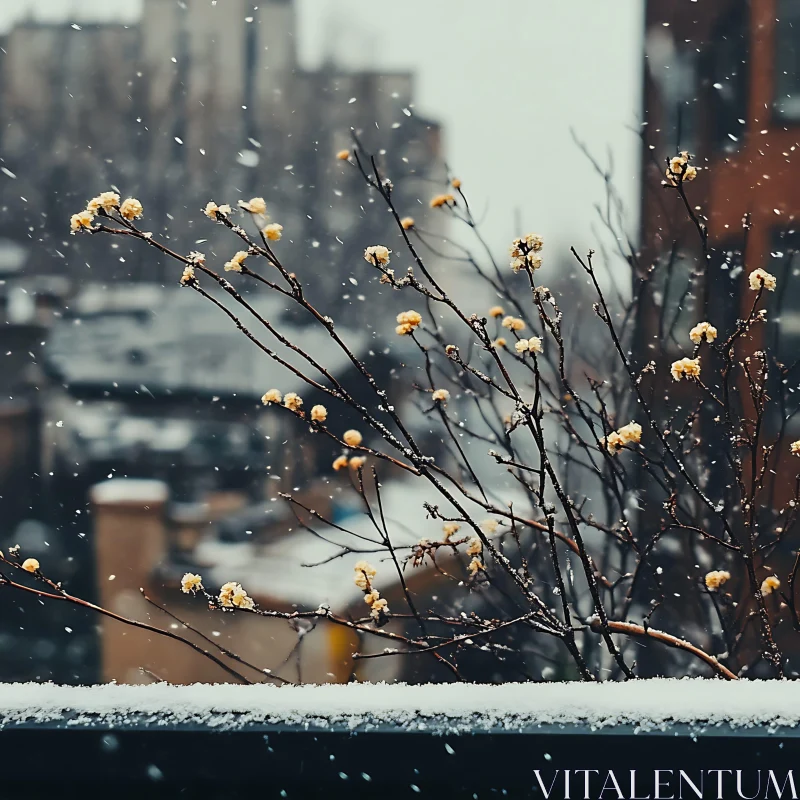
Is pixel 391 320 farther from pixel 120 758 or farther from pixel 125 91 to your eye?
pixel 120 758

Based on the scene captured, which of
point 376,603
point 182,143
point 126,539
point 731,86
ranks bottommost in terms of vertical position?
point 376,603

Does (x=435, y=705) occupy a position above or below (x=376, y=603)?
below

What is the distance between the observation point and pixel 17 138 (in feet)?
84.2

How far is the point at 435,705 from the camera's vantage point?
1.35 metres

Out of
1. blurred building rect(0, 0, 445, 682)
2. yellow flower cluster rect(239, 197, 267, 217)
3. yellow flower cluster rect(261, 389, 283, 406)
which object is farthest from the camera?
blurred building rect(0, 0, 445, 682)

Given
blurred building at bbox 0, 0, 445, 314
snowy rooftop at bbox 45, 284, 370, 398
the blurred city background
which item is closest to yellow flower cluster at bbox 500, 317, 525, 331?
the blurred city background

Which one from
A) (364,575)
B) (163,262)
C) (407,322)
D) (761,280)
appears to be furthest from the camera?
(163,262)

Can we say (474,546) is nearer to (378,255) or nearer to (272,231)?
(378,255)

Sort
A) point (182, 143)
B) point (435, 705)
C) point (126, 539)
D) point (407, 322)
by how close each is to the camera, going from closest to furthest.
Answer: point (435, 705) < point (407, 322) < point (126, 539) < point (182, 143)

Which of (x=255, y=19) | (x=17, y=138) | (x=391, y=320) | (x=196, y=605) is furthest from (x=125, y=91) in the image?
(x=196, y=605)

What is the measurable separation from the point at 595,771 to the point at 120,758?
84cm

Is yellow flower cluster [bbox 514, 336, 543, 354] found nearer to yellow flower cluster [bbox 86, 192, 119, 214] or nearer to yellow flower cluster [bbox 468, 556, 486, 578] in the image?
yellow flower cluster [bbox 468, 556, 486, 578]

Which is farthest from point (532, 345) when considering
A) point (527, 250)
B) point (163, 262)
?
point (163, 262)

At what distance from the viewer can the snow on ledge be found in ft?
4.31
